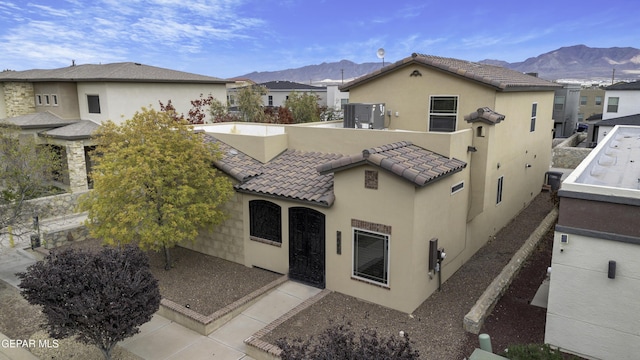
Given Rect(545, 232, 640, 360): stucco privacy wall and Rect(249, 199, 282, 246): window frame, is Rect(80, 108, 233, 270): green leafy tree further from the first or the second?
Rect(545, 232, 640, 360): stucco privacy wall

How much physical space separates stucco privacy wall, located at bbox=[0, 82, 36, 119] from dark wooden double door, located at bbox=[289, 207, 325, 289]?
26049 mm

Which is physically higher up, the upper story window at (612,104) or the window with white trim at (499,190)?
the upper story window at (612,104)

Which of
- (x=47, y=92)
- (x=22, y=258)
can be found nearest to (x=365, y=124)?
(x=22, y=258)

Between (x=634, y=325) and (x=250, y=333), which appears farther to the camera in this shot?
(x=250, y=333)

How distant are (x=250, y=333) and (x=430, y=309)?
478cm

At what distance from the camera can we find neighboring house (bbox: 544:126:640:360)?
8422 mm

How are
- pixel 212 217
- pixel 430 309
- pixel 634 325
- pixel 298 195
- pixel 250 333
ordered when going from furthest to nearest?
1. pixel 212 217
2. pixel 298 195
3. pixel 430 309
4. pixel 250 333
5. pixel 634 325

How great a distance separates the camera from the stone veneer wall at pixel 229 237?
1474 centimetres

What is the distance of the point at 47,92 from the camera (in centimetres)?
2892

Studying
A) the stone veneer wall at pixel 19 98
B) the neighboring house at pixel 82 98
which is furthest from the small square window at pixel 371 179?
the stone veneer wall at pixel 19 98

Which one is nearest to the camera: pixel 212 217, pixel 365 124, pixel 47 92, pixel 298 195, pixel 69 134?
pixel 298 195

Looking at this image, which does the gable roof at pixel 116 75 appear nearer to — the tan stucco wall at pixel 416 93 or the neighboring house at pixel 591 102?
the tan stucco wall at pixel 416 93

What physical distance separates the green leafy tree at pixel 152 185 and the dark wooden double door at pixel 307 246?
2.46 m

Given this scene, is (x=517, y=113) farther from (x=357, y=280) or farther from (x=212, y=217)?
(x=212, y=217)
